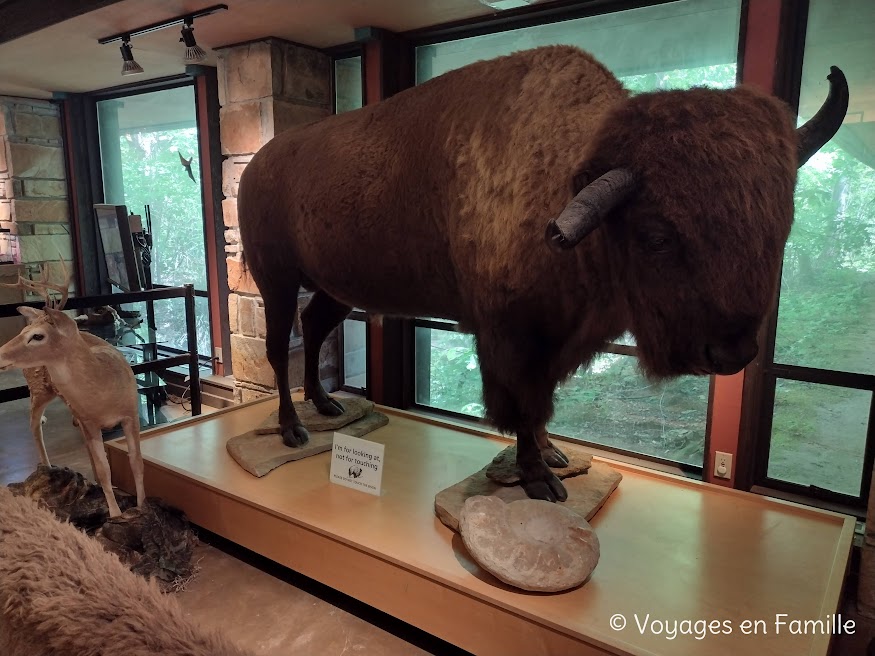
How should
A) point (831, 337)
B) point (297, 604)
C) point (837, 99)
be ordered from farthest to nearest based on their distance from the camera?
point (831, 337), point (297, 604), point (837, 99)

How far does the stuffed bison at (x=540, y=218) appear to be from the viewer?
1.01 m

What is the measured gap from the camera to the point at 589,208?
38.5 inches

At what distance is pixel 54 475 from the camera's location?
197 centimetres

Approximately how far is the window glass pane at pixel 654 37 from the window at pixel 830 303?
29 cm

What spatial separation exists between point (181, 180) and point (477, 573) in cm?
382

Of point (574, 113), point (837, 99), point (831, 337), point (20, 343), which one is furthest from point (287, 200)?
point (831, 337)

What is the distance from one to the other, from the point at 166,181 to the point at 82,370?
3.24 metres

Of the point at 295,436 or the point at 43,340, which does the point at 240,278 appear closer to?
the point at 295,436

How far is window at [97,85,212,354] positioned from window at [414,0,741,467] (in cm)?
204

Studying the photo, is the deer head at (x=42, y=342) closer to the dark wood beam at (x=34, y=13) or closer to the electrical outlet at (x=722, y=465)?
the dark wood beam at (x=34, y=13)

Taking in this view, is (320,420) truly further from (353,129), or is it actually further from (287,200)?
(353,129)

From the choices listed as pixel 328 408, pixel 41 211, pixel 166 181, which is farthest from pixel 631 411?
→ pixel 41 211

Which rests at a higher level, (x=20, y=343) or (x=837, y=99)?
(x=837, y=99)

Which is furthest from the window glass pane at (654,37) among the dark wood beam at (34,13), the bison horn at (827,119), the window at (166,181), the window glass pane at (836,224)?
the window at (166,181)
